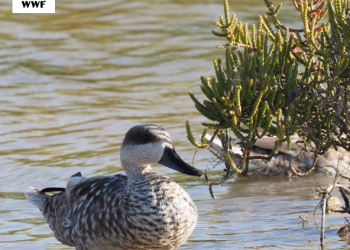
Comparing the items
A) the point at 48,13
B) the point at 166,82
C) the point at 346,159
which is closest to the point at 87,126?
the point at 166,82

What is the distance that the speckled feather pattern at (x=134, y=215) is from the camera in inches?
215

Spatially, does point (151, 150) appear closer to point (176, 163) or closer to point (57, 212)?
point (176, 163)

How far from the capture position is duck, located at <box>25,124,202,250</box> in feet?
17.9

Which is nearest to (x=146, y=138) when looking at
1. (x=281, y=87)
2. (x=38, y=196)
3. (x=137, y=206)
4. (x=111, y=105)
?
(x=137, y=206)

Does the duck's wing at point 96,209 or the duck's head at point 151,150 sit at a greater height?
the duck's head at point 151,150

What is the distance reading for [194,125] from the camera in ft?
36.0

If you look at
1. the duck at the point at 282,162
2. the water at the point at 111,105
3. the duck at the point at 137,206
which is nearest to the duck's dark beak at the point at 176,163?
the duck at the point at 137,206

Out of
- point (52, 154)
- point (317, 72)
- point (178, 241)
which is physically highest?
point (317, 72)

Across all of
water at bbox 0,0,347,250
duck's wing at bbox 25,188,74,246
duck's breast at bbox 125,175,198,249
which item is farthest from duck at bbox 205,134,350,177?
duck's breast at bbox 125,175,198,249

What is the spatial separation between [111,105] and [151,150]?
6455mm

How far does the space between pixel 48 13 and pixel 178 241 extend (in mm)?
12664

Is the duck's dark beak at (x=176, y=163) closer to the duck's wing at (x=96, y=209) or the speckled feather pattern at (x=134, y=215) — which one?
the speckled feather pattern at (x=134, y=215)


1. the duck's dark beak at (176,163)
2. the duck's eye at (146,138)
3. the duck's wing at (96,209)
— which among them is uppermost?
the duck's eye at (146,138)

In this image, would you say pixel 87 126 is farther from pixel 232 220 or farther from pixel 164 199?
pixel 164 199
